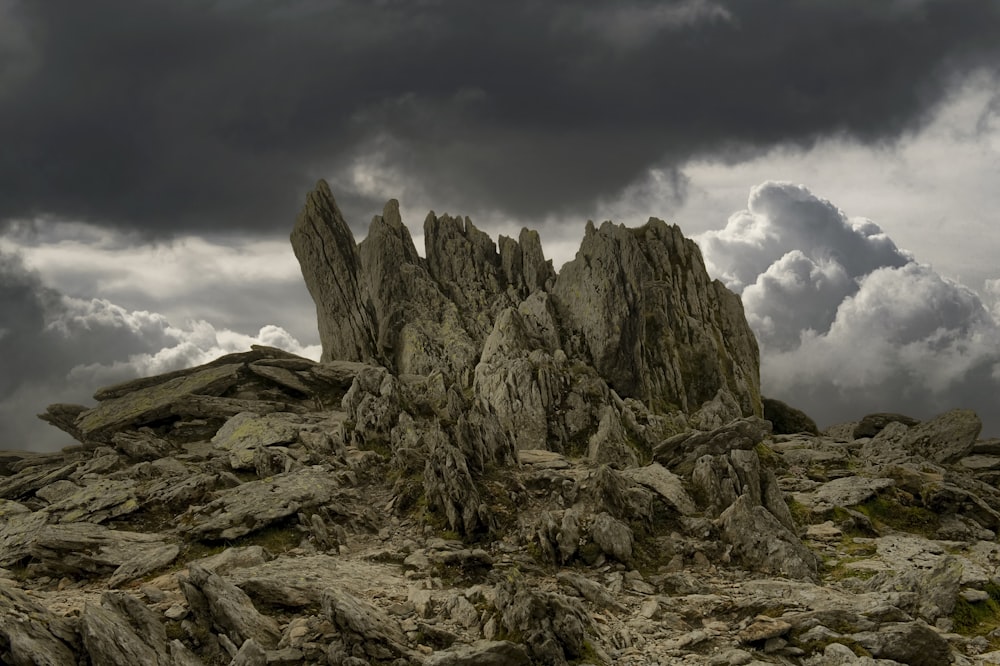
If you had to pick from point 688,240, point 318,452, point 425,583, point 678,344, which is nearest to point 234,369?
point 318,452

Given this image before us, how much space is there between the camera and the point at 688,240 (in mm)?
93125

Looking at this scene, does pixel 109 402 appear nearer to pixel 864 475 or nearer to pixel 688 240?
pixel 864 475

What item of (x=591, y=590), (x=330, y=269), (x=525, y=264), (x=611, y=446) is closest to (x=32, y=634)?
(x=591, y=590)

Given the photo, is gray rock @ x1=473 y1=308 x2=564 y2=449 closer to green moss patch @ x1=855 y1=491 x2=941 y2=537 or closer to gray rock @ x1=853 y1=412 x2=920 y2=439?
green moss patch @ x1=855 y1=491 x2=941 y2=537

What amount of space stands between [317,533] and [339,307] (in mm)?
56032

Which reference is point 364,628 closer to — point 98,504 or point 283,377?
point 98,504

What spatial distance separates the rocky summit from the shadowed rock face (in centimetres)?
259

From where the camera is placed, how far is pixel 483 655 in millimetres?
19922

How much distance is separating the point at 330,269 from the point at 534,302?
2567 centimetres

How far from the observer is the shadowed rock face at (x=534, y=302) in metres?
72.3

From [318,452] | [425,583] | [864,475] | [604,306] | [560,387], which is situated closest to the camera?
[425,583]

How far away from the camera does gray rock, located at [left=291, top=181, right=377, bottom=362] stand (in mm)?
83000

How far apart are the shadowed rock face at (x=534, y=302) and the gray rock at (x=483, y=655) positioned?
45.2 meters

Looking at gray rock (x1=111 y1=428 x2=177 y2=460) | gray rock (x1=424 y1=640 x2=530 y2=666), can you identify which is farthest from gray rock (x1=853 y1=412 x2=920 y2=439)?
gray rock (x1=424 y1=640 x2=530 y2=666)
